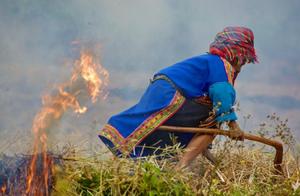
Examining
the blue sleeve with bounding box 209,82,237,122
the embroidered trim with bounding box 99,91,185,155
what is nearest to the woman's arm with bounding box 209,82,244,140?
the blue sleeve with bounding box 209,82,237,122

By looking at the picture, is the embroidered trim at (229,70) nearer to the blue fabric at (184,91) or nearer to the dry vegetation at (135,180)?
the blue fabric at (184,91)

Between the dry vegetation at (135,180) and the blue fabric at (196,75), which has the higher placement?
the blue fabric at (196,75)

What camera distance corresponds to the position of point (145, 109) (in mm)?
5211

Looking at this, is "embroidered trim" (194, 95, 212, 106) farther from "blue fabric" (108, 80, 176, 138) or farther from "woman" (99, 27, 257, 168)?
"blue fabric" (108, 80, 176, 138)

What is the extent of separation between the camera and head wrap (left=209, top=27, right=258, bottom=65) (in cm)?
534

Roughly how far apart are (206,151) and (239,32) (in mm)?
1238

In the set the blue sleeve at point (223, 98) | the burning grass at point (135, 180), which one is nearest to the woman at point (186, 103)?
the blue sleeve at point (223, 98)

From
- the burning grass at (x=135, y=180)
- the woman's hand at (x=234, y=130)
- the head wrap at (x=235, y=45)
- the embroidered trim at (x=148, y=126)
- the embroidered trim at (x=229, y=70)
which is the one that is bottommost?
the burning grass at (x=135, y=180)

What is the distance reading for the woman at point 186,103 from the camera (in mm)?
5070

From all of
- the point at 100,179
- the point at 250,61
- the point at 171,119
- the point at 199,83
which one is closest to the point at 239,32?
the point at 250,61

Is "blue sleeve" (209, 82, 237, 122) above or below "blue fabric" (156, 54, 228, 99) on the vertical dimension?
below

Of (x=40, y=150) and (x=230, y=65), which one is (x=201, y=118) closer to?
(x=230, y=65)

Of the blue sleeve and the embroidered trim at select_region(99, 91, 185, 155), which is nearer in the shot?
the blue sleeve

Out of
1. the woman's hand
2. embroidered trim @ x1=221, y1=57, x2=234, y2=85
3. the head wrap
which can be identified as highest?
the head wrap
